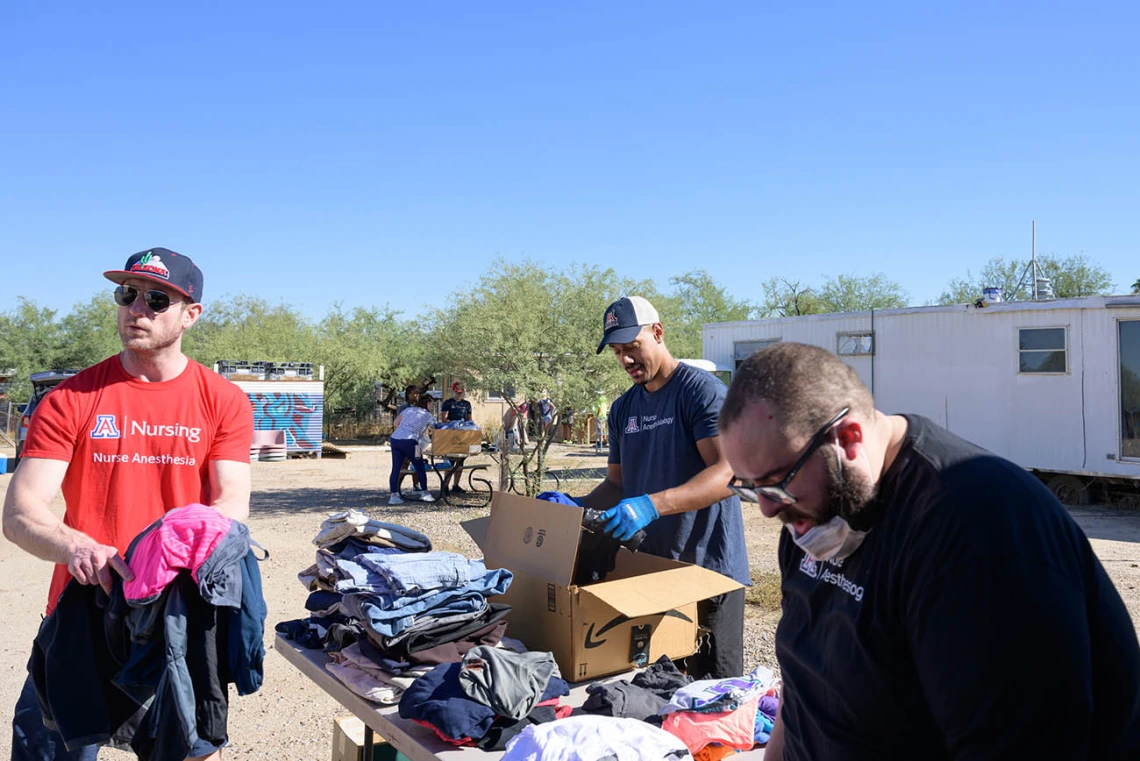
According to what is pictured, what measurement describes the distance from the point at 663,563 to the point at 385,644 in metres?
1.08

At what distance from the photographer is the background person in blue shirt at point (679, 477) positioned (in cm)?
318

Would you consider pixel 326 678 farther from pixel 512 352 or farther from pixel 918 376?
pixel 918 376

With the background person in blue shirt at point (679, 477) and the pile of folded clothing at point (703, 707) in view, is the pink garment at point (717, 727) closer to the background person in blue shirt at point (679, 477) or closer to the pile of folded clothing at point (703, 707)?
the pile of folded clothing at point (703, 707)

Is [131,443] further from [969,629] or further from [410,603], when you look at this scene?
[969,629]

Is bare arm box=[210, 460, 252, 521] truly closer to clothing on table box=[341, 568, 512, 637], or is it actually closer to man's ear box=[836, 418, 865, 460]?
clothing on table box=[341, 568, 512, 637]

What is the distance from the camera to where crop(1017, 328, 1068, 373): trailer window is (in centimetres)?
1297

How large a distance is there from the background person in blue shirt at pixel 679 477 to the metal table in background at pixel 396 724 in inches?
19.5

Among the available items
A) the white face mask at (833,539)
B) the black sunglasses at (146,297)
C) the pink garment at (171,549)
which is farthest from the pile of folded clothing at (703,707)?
the black sunglasses at (146,297)

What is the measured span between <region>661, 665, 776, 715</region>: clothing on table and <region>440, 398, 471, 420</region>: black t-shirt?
1214 centimetres

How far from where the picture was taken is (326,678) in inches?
114

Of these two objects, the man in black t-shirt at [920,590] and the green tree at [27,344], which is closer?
the man in black t-shirt at [920,590]

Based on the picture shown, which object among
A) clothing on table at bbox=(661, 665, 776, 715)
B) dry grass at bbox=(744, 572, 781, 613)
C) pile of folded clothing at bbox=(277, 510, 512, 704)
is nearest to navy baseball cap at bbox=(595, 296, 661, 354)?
pile of folded clothing at bbox=(277, 510, 512, 704)

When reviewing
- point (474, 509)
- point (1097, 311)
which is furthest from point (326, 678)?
point (1097, 311)

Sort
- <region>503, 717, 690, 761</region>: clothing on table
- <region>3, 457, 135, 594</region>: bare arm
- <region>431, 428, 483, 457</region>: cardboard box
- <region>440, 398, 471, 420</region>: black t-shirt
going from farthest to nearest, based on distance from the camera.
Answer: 1. <region>440, 398, 471, 420</region>: black t-shirt
2. <region>431, 428, 483, 457</region>: cardboard box
3. <region>3, 457, 135, 594</region>: bare arm
4. <region>503, 717, 690, 761</region>: clothing on table
